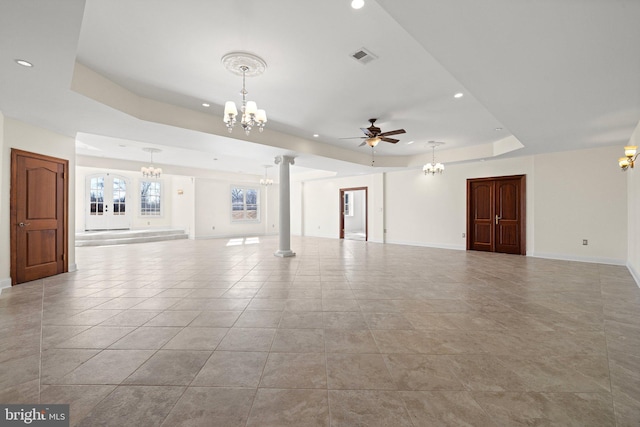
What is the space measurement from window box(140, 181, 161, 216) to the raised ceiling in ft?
26.1

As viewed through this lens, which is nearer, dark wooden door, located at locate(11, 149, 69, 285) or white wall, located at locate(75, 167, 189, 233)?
dark wooden door, located at locate(11, 149, 69, 285)

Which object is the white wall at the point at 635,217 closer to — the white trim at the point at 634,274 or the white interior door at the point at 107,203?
the white trim at the point at 634,274

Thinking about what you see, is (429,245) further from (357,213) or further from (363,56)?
(357,213)

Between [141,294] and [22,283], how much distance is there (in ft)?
7.80

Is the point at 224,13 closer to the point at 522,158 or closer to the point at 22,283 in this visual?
the point at 22,283

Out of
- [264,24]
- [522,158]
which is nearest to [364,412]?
Result: [264,24]

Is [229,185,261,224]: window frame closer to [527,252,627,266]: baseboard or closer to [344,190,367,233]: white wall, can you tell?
[344,190,367,233]: white wall

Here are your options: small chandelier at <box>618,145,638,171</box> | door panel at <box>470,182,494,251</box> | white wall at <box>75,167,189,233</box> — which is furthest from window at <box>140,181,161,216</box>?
small chandelier at <box>618,145,638,171</box>

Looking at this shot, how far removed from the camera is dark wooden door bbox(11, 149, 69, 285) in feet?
14.2

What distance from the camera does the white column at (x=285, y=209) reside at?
7070 millimetres

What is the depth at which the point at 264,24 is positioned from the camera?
2.60 metres

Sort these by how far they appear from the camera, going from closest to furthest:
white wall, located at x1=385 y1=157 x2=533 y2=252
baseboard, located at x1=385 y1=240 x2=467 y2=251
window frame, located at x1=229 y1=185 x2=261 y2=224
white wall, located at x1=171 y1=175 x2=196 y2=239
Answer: white wall, located at x1=385 y1=157 x2=533 y2=252
baseboard, located at x1=385 y1=240 x2=467 y2=251
white wall, located at x1=171 y1=175 x2=196 y2=239
window frame, located at x1=229 y1=185 x2=261 y2=224

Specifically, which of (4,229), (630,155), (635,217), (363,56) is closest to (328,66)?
(363,56)

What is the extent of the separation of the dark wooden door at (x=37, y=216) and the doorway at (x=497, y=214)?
394 inches
